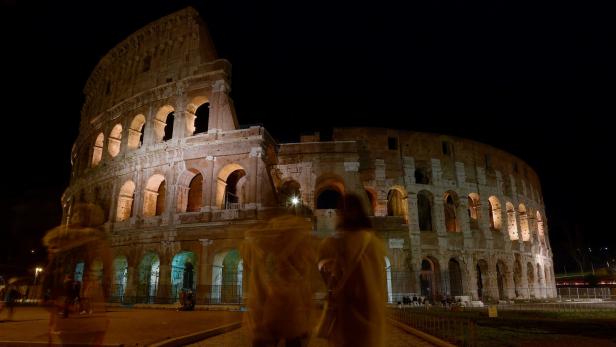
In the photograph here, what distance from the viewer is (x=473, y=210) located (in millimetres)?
28875

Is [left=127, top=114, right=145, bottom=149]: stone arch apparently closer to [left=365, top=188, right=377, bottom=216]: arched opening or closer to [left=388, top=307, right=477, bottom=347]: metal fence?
[left=365, top=188, right=377, bottom=216]: arched opening

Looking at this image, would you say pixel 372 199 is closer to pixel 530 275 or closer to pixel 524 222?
pixel 524 222

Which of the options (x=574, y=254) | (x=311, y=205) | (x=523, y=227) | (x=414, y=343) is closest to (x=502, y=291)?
(x=523, y=227)

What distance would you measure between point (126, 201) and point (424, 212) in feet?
64.5

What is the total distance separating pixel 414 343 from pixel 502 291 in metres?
23.8

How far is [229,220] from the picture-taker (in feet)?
65.6

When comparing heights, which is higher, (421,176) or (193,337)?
(421,176)

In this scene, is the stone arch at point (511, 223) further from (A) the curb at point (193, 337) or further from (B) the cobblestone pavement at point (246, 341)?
(A) the curb at point (193, 337)

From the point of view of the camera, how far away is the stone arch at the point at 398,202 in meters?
25.8

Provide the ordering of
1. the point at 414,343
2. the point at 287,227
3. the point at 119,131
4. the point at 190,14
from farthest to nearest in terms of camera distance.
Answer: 1. the point at 119,131
2. the point at 190,14
3. the point at 414,343
4. the point at 287,227

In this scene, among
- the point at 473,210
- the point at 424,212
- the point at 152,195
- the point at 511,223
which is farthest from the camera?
the point at 511,223

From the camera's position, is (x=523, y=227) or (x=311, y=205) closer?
(x=311, y=205)

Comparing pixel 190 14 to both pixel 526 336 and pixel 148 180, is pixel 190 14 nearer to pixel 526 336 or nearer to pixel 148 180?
pixel 148 180

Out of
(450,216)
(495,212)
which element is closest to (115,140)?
(450,216)
